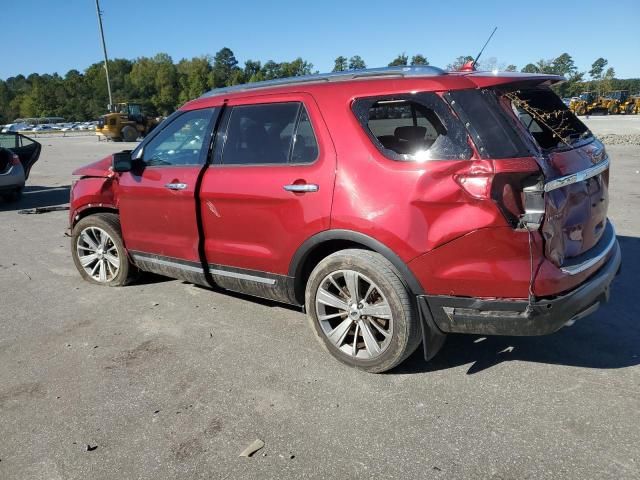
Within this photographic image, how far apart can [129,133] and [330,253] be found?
33.0 metres

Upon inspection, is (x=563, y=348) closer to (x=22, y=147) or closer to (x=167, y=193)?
(x=167, y=193)

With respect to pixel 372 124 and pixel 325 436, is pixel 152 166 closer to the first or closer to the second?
pixel 372 124

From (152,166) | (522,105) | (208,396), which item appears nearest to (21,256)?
(152,166)

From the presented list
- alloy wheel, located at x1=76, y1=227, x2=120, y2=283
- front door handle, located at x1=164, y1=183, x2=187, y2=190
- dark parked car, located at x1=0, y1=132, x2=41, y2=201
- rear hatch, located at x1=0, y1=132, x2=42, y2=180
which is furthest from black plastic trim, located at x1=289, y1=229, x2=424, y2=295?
rear hatch, located at x1=0, y1=132, x2=42, y2=180

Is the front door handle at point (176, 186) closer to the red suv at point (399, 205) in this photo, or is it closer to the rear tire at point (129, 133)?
the red suv at point (399, 205)

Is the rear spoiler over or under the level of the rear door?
over

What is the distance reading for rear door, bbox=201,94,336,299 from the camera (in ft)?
10.8

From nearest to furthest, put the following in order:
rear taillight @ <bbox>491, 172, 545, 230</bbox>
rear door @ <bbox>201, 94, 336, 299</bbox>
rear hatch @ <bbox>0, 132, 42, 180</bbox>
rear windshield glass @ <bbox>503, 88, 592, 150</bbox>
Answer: rear taillight @ <bbox>491, 172, 545, 230</bbox>
rear windshield glass @ <bbox>503, 88, 592, 150</bbox>
rear door @ <bbox>201, 94, 336, 299</bbox>
rear hatch @ <bbox>0, 132, 42, 180</bbox>

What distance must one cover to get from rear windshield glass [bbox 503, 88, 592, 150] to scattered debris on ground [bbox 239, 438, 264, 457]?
225 centimetres

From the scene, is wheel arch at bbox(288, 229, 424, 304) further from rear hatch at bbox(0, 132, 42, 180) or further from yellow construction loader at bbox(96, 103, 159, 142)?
yellow construction loader at bbox(96, 103, 159, 142)

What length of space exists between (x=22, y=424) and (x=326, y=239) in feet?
6.77

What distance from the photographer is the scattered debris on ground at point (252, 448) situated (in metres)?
2.58

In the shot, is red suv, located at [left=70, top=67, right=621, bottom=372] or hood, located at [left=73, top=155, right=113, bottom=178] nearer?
red suv, located at [left=70, top=67, right=621, bottom=372]

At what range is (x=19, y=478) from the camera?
8.10 ft
